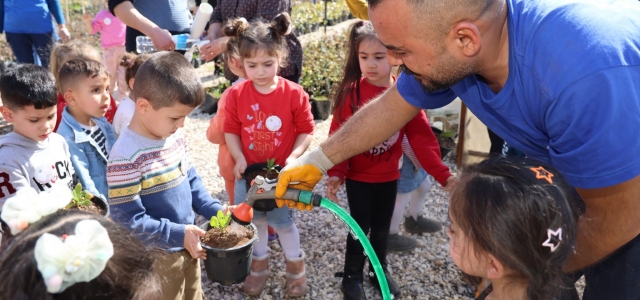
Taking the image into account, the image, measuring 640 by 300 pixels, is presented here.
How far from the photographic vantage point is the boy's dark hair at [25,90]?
8.28ft

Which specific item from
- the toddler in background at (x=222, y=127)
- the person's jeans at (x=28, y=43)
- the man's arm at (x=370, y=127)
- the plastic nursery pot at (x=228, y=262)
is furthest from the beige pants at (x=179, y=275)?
the person's jeans at (x=28, y=43)

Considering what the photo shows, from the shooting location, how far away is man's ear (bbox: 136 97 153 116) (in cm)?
235

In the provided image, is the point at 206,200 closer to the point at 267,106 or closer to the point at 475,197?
the point at 267,106

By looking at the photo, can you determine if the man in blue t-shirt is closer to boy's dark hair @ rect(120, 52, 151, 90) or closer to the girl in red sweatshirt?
the girl in red sweatshirt

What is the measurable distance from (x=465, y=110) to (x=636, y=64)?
126 inches

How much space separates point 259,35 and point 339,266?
1.59 m

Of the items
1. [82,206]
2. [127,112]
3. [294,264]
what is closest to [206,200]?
[82,206]

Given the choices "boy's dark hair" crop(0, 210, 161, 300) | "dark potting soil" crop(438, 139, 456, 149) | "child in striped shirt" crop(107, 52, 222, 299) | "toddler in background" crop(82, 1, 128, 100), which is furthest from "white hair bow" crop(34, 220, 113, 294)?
"toddler in background" crop(82, 1, 128, 100)

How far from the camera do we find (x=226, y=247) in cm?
242

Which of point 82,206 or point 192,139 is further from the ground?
point 82,206

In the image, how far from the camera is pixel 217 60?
26.1ft

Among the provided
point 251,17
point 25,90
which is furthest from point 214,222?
point 251,17

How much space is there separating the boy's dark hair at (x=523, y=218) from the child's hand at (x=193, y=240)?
3.83 ft

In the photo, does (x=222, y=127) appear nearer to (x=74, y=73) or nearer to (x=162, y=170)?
(x=74, y=73)
